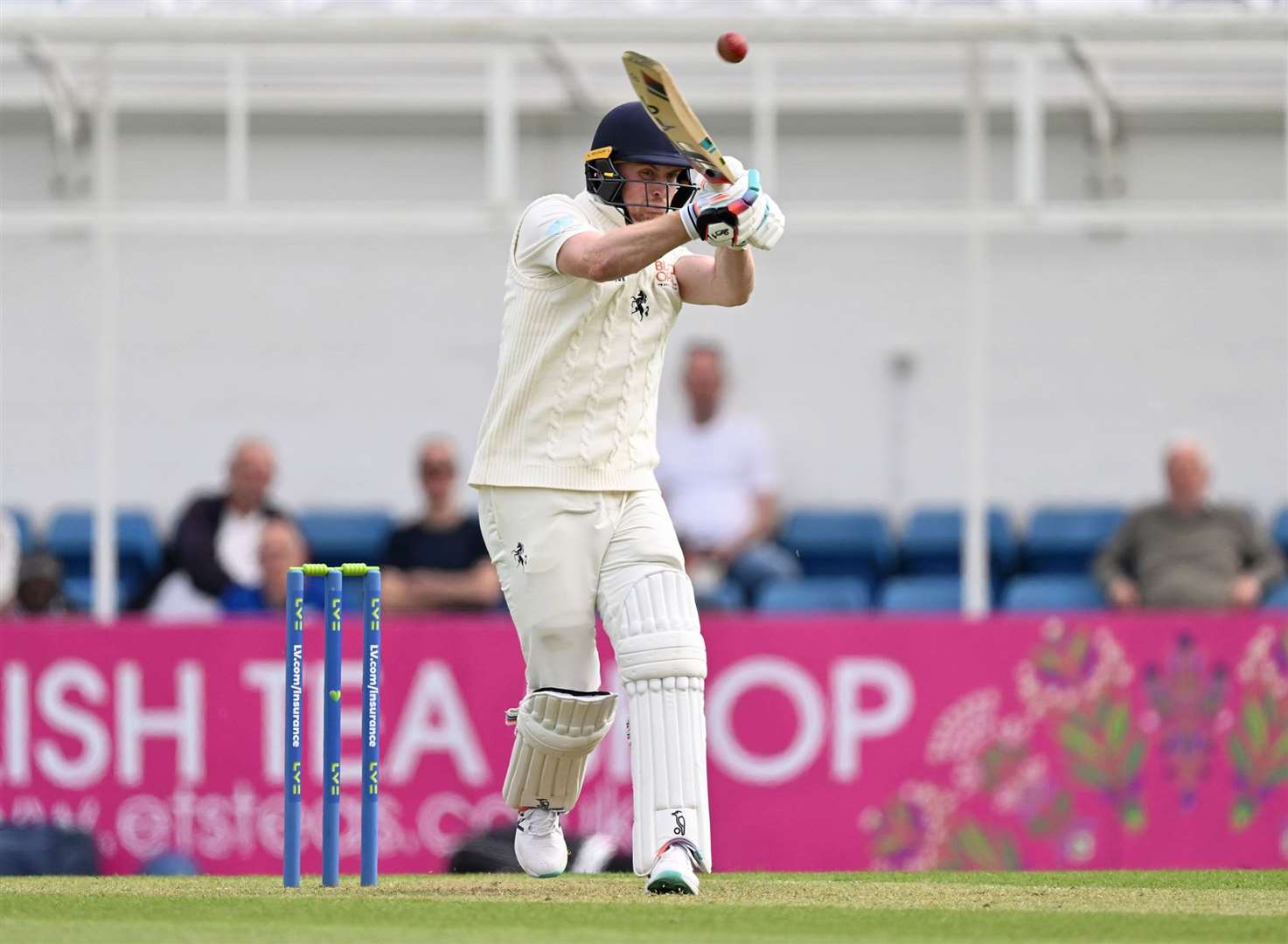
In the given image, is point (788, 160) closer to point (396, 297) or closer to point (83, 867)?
point (396, 297)

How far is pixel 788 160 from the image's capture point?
40.5ft

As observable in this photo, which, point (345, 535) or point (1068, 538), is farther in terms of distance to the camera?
point (345, 535)

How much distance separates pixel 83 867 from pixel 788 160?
532 centimetres

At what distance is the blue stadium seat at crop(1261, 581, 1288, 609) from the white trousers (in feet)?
16.1

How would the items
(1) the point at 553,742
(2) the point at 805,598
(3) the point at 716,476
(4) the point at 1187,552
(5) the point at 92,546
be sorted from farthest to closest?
(5) the point at 92,546
(3) the point at 716,476
(2) the point at 805,598
(4) the point at 1187,552
(1) the point at 553,742

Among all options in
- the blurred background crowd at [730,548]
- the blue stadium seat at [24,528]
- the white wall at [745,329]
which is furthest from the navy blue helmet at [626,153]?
the blue stadium seat at [24,528]

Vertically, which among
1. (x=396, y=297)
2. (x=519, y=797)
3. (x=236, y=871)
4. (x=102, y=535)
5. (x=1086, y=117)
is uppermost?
(x=1086, y=117)

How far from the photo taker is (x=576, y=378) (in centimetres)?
583

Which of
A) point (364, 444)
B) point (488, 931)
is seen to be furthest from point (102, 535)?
point (488, 931)

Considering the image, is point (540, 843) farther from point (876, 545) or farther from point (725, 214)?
point (876, 545)

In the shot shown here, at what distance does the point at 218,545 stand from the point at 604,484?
496cm

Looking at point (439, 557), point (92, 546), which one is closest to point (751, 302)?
point (439, 557)

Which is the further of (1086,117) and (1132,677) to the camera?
(1086,117)

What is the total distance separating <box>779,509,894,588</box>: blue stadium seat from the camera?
11414mm
